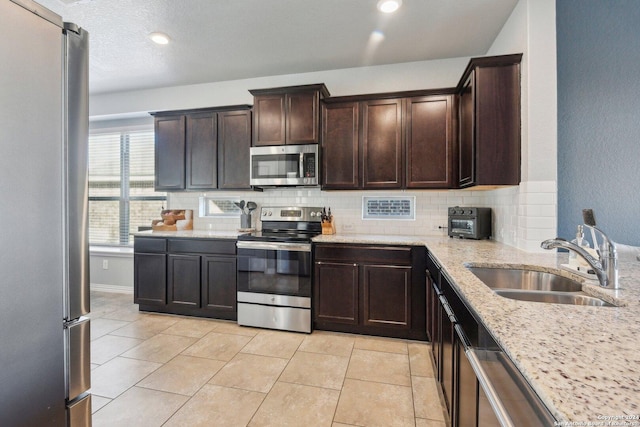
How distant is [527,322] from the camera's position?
89 centimetres

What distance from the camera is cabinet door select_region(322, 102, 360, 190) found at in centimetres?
312

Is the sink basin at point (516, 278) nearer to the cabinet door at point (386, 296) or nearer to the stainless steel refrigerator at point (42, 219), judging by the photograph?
the cabinet door at point (386, 296)

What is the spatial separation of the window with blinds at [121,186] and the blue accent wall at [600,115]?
4.50 m

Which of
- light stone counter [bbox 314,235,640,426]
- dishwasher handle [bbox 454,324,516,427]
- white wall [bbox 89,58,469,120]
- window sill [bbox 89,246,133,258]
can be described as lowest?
window sill [bbox 89,246,133,258]

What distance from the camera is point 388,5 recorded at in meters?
2.28

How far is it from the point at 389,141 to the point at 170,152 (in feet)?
8.51

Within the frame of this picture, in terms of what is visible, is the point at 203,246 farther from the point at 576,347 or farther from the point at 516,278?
the point at 576,347

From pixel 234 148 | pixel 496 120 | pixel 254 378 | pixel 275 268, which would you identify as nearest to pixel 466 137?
pixel 496 120

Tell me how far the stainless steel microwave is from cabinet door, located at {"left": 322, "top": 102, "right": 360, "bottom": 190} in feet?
0.45

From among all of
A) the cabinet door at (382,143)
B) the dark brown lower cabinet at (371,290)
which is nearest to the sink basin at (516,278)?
the dark brown lower cabinet at (371,290)

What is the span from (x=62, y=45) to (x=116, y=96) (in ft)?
12.9

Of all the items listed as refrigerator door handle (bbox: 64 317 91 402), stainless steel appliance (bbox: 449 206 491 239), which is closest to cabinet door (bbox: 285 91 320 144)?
stainless steel appliance (bbox: 449 206 491 239)

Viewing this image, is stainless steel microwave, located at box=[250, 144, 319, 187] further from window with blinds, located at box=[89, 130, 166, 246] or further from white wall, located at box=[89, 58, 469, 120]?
window with blinds, located at box=[89, 130, 166, 246]

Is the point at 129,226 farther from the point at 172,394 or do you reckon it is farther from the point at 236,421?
the point at 236,421
